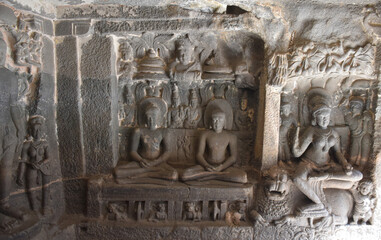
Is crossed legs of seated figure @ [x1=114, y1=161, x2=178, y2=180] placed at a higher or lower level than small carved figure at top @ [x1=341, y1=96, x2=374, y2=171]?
lower

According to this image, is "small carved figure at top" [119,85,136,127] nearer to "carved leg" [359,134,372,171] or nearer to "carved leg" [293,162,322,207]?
"carved leg" [293,162,322,207]

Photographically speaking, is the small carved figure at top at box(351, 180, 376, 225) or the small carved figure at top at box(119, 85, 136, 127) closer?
the small carved figure at top at box(351, 180, 376, 225)

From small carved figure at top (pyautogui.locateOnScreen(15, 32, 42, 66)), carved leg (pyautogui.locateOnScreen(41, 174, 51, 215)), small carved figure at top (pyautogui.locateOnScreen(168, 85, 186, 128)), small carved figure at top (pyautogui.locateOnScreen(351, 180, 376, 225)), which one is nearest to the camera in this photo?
small carved figure at top (pyautogui.locateOnScreen(15, 32, 42, 66))

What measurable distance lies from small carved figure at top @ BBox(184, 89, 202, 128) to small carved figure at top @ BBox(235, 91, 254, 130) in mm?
591

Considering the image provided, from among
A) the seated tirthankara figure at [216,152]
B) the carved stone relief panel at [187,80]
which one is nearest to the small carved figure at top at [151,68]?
the carved stone relief panel at [187,80]

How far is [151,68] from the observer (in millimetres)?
4016

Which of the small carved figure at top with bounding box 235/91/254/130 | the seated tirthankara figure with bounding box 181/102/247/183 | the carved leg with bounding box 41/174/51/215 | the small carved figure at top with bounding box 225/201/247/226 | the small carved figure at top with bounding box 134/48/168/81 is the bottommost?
the small carved figure at top with bounding box 225/201/247/226

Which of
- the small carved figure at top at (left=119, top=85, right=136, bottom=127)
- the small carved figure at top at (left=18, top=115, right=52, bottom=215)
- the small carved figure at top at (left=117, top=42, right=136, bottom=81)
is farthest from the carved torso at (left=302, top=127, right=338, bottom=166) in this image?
the small carved figure at top at (left=18, top=115, right=52, bottom=215)

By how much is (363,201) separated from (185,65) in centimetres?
305

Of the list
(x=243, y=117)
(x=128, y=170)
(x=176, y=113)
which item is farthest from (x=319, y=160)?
(x=128, y=170)

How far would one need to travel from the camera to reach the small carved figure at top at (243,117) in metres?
4.28

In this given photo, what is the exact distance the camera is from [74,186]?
3.88 m

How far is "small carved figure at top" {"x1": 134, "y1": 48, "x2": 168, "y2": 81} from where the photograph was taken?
4020mm

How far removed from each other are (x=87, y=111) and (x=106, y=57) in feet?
2.58
